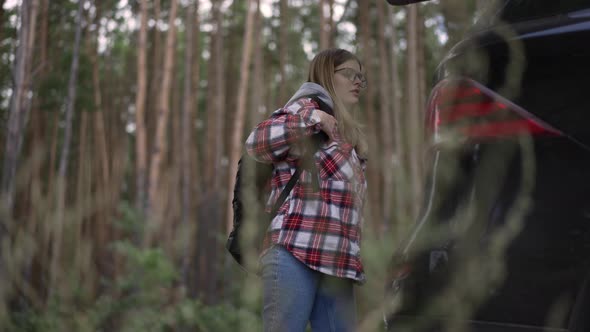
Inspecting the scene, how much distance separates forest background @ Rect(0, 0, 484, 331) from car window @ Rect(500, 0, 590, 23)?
0.12 meters

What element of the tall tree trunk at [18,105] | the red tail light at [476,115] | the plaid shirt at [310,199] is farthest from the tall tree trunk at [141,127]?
the red tail light at [476,115]

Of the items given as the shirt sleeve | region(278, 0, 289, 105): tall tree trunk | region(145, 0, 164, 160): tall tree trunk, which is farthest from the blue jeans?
region(278, 0, 289, 105): tall tree trunk

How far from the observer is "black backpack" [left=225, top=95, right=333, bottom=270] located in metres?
2.02

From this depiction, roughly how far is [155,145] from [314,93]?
702 centimetres

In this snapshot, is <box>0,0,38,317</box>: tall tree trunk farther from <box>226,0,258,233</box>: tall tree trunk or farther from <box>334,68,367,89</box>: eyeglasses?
<box>226,0,258,233</box>: tall tree trunk

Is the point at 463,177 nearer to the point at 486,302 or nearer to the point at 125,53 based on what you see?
the point at 486,302

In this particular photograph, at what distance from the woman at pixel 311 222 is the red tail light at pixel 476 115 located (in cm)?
46

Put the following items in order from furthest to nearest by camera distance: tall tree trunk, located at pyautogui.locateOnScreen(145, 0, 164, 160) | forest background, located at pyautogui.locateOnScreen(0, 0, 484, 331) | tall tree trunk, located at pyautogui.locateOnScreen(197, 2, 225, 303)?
tall tree trunk, located at pyautogui.locateOnScreen(145, 0, 164, 160) < tall tree trunk, located at pyautogui.locateOnScreen(197, 2, 225, 303) < forest background, located at pyautogui.locateOnScreen(0, 0, 484, 331)

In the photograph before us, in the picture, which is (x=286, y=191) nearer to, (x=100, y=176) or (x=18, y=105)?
(x=18, y=105)

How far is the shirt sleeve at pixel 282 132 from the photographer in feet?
6.48

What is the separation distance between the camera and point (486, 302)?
1.47 meters

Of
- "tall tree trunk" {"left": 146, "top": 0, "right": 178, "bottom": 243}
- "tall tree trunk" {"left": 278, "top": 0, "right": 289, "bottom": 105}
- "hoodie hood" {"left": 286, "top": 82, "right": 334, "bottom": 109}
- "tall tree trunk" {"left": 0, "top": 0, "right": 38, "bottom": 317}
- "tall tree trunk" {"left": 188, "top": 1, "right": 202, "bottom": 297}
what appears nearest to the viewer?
"hoodie hood" {"left": 286, "top": 82, "right": 334, "bottom": 109}

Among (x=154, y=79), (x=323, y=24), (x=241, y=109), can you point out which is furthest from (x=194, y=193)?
(x=323, y=24)

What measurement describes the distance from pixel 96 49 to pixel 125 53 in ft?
16.6
